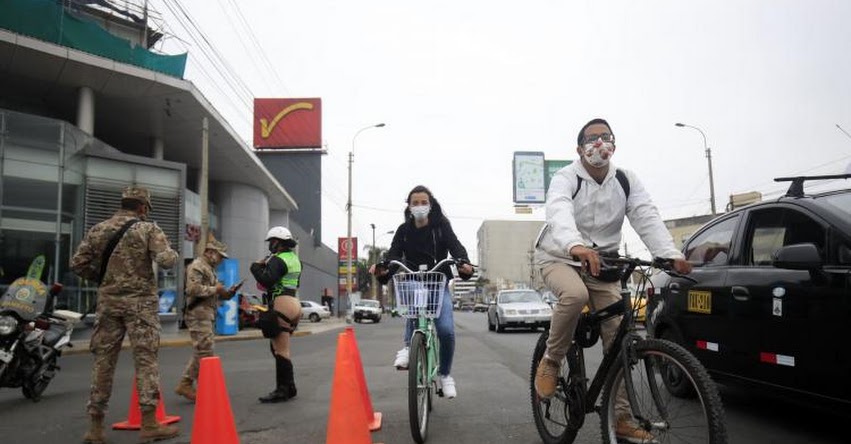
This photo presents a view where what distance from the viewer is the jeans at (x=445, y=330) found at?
193 inches

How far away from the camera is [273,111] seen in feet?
170

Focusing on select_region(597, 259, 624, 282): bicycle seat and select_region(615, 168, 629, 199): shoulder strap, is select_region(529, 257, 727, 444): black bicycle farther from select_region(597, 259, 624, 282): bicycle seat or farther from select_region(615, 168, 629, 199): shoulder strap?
select_region(615, 168, 629, 199): shoulder strap

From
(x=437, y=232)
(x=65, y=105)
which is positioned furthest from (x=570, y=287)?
(x=65, y=105)

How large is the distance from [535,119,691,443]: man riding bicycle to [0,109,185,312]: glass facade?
533 inches

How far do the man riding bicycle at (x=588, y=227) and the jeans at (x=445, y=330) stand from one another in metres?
1.17

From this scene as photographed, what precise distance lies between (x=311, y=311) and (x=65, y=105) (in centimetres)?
1764

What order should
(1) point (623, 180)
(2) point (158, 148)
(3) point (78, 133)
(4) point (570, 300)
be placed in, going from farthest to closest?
(2) point (158, 148) < (3) point (78, 133) < (1) point (623, 180) < (4) point (570, 300)

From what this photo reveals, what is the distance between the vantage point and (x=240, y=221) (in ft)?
103

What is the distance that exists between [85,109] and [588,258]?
1831cm

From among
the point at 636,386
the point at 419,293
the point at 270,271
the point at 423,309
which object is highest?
the point at 270,271

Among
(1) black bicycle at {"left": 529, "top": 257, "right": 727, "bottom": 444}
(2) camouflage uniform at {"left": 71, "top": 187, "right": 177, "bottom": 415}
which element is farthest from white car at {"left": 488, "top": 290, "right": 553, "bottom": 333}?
(1) black bicycle at {"left": 529, "top": 257, "right": 727, "bottom": 444}

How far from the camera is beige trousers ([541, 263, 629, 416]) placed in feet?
11.5

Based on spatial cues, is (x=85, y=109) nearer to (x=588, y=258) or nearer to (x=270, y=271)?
(x=270, y=271)

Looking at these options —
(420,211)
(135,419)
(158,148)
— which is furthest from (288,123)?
(420,211)
